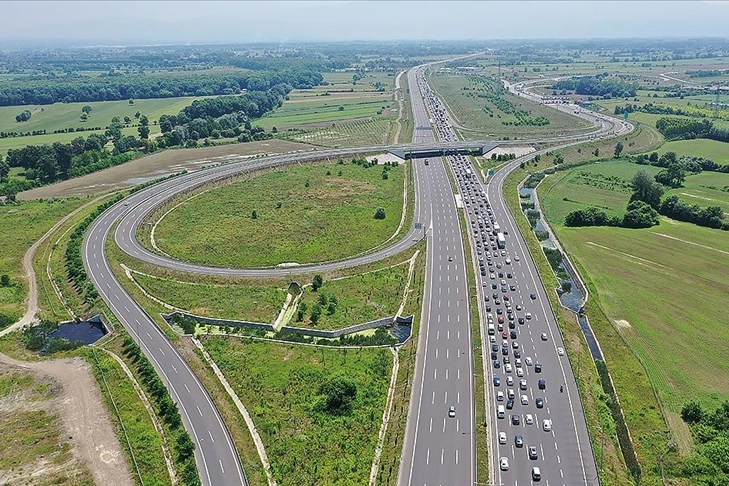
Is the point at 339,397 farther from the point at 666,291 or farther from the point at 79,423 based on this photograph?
the point at 666,291

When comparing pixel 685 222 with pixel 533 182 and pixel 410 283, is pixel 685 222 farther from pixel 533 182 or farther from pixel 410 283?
pixel 410 283

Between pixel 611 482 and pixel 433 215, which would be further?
pixel 433 215

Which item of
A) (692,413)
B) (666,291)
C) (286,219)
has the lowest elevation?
(692,413)

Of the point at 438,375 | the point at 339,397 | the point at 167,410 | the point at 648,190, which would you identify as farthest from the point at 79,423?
the point at 648,190

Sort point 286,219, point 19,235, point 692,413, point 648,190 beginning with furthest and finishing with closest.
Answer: point 648,190, point 286,219, point 19,235, point 692,413

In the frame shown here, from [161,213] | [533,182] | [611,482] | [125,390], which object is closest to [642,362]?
[611,482]

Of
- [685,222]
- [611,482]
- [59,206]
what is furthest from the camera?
[59,206]

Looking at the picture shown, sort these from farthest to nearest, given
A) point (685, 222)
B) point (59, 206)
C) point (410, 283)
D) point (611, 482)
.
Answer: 1. point (59, 206)
2. point (685, 222)
3. point (410, 283)
4. point (611, 482)
